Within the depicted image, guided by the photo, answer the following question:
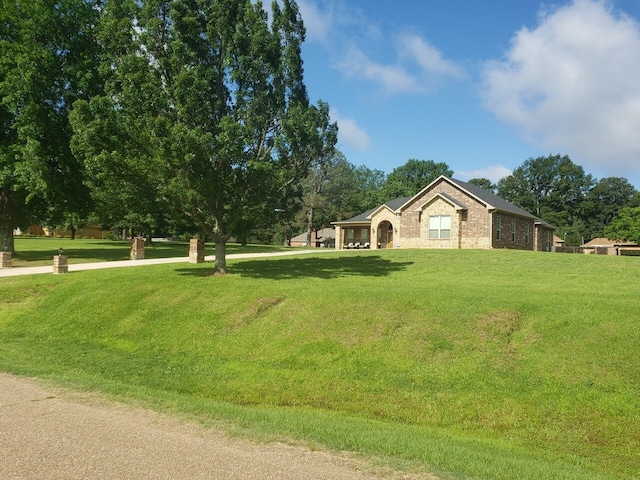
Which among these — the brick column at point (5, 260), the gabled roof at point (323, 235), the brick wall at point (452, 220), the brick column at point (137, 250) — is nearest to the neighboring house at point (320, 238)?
the gabled roof at point (323, 235)

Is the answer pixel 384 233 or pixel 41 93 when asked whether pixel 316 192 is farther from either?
pixel 41 93

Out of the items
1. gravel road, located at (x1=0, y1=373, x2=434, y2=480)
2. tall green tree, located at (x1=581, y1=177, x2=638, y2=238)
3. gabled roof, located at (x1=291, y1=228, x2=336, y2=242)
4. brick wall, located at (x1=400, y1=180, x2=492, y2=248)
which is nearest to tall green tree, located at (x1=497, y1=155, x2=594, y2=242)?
tall green tree, located at (x1=581, y1=177, x2=638, y2=238)

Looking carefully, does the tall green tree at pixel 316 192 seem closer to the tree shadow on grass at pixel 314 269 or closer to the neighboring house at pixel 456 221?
the neighboring house at pixel 456 221

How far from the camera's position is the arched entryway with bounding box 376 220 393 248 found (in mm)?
40156

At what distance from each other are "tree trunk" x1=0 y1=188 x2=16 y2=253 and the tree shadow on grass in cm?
1237

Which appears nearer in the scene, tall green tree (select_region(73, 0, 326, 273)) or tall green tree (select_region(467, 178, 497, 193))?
tall green tree (select_region(73, 0, 326, 273))

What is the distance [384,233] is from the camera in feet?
133

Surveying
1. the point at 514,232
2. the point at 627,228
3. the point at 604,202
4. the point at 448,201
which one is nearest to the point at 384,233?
the point at 448,201

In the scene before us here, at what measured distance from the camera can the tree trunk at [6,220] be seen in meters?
24.3

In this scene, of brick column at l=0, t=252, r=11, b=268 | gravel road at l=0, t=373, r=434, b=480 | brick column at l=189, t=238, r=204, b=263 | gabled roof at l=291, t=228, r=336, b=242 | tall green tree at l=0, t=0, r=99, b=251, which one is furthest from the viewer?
gabled roof at l=291, t=228, r=336, b=242

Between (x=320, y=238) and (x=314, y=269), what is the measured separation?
167 feet

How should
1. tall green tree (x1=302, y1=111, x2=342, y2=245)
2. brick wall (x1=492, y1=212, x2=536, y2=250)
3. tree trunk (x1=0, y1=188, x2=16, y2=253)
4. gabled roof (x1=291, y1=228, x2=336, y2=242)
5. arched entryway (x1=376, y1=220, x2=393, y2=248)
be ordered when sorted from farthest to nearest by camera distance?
gabled roof (x1=291, y1=228, x2=336, y2=242) < tall green tree (x1=302, y1=111, x2=342, y2=245) < arched entryway (x1=376, y1=220, x2=393, y2=248) < brick wall (x1=492, y1=212, x2=536, y2=250) < tree trunk (x1=0, y1=188, x2=16, y2=253)

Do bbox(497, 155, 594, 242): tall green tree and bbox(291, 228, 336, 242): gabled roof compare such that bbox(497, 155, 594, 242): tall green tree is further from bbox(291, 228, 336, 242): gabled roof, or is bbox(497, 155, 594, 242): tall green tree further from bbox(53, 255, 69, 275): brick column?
bbox(53, 255, 69, 275): brick column

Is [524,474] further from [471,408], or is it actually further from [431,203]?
[431,203]
